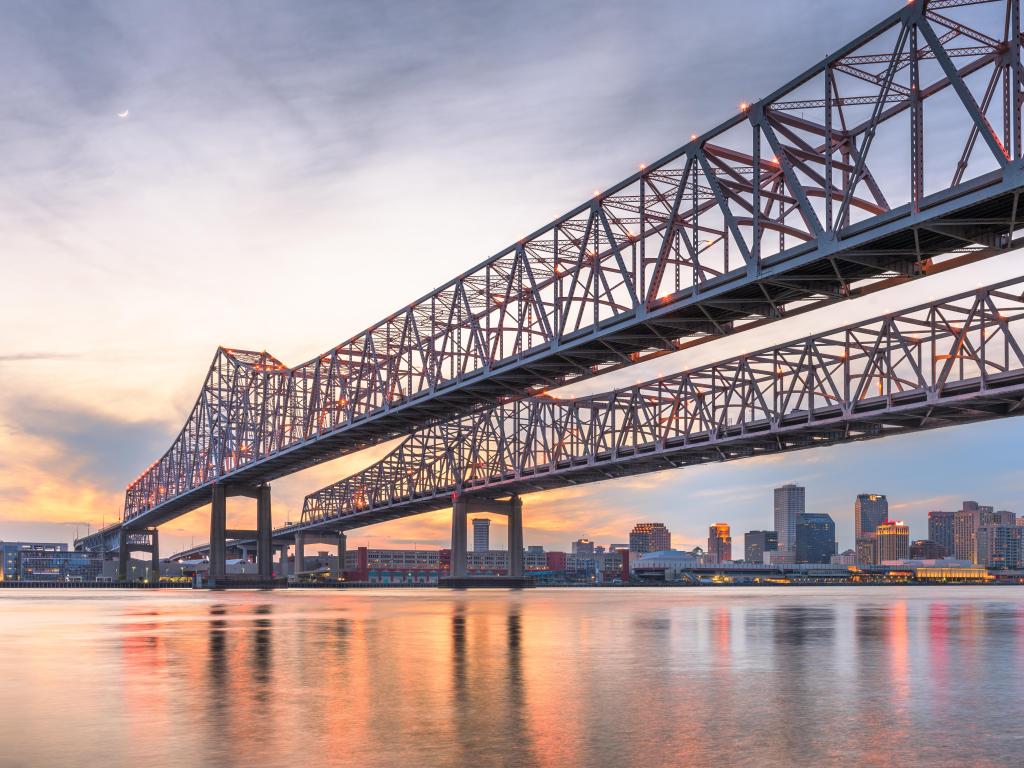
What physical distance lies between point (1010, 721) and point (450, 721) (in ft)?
21.7

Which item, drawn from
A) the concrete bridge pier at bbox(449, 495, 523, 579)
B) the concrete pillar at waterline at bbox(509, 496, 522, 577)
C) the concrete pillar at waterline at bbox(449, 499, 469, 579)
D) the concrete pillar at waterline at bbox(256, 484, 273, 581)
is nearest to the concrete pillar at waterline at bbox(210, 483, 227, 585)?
the concrete pillar at waterline at bbox(256, 484, 273, 581)

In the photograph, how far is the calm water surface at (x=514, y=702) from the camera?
11289 mm

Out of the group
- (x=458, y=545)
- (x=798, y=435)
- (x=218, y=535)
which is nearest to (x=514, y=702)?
(x=798, y=435)

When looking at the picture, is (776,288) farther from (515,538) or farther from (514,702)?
(515,538)

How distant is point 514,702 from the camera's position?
1507 cm

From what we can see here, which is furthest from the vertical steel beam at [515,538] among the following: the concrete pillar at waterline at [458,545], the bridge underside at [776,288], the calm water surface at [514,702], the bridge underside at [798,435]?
the calm water surface at [514,702]

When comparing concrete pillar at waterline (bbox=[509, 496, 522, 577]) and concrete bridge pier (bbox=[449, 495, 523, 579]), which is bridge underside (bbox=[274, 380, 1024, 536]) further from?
concrete pillar at waterline (bbox=[509, 496, 522, 577])

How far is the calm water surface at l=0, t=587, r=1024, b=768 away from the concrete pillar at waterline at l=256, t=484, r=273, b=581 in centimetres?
10566

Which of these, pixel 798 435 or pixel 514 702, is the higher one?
pixel 798 435

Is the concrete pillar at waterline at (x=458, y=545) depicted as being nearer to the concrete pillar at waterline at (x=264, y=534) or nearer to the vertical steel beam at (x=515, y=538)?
the vertical steel beam at (x=515, y=538)

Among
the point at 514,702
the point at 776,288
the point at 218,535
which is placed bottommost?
the point at 218,535

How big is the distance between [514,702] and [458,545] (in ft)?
396

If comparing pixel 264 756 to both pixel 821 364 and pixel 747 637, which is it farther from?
pixel 821 364

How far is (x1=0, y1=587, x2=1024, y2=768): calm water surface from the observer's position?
1129 centimetres
